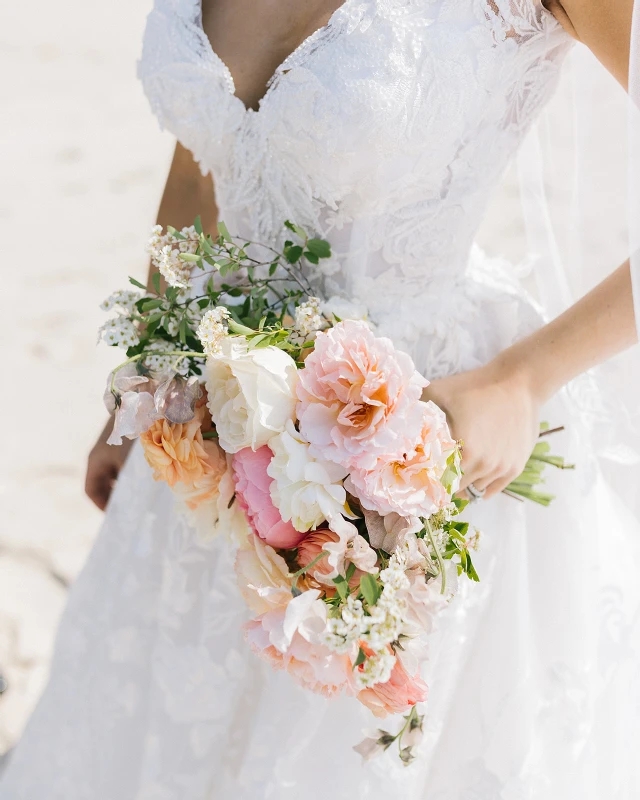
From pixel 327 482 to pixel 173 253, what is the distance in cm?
37

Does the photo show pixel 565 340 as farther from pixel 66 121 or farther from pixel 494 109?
pixel 66 121

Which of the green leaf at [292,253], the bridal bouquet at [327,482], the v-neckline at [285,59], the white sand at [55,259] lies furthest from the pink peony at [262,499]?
the white sand at [55,259]

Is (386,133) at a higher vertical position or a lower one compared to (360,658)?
higher

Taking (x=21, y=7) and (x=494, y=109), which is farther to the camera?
(x=21, y=7)

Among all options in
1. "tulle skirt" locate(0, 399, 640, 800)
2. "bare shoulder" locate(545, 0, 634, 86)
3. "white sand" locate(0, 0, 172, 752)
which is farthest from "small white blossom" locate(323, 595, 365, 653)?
"white sand" locate(0, 0, 172, 752)

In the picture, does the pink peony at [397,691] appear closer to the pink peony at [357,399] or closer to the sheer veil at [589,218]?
the pink peony at [357,399]

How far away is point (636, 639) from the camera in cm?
115

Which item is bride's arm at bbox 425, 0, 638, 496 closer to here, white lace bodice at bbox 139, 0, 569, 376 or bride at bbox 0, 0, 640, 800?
bride at bbox 0, 0, 640, 800

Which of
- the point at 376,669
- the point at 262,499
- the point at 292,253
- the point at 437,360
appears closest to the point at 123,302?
the point at 292,253

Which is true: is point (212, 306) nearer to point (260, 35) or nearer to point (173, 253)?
point (173, 253)

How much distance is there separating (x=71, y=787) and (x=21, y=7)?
19.7 feet

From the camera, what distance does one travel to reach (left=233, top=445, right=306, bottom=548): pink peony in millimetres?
878

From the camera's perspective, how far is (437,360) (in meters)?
1.25

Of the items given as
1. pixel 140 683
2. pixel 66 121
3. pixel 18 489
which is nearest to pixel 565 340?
pixel 140 683
